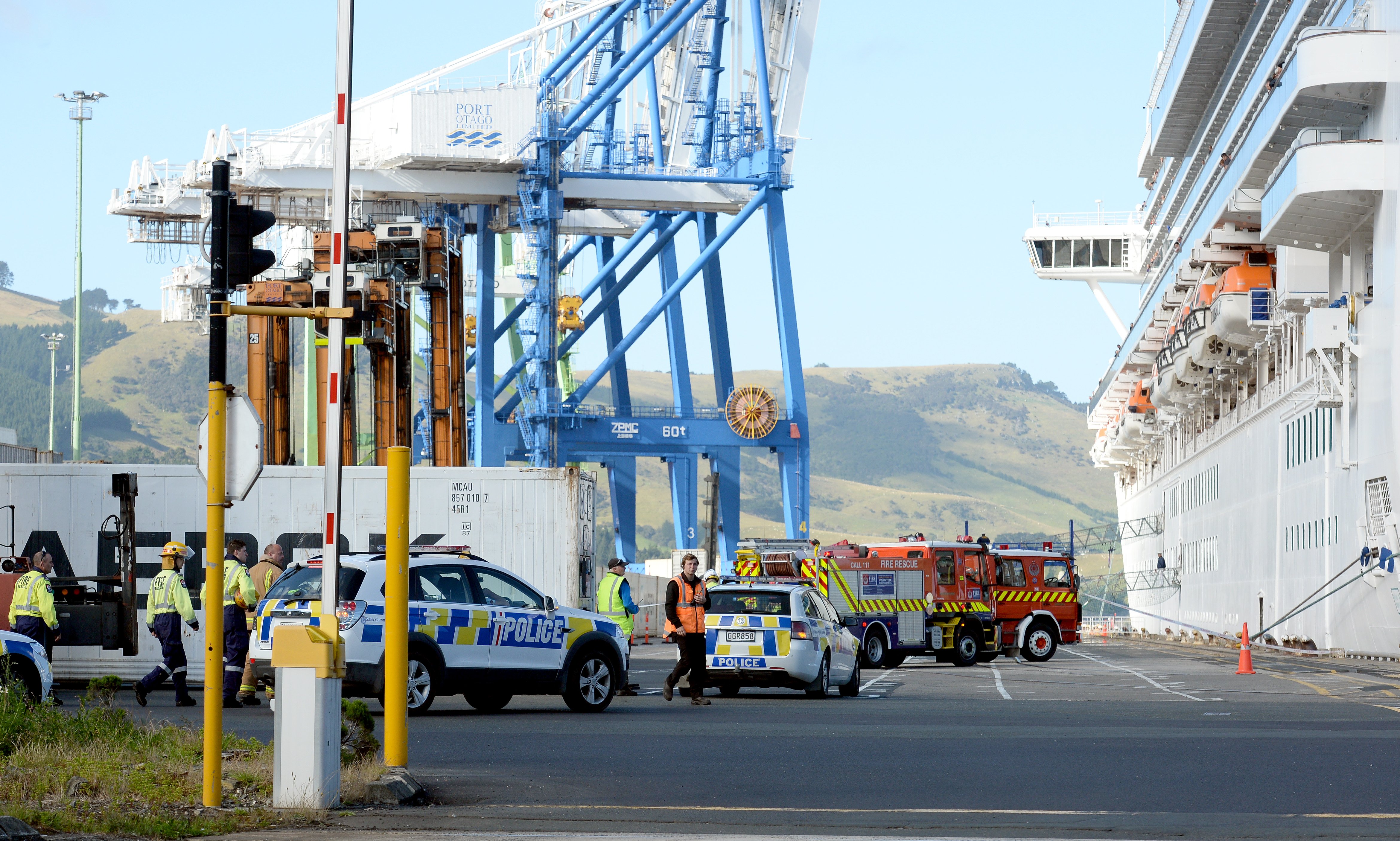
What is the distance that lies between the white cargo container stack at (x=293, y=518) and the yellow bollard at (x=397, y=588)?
11560 millimetres

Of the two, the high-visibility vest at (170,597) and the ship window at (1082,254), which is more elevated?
the ship window at (1082,254)

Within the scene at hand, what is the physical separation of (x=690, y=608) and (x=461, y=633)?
10.4ft

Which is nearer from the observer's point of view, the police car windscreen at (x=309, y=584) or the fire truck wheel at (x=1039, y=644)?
the police car windscreen at (x=309, y=584)

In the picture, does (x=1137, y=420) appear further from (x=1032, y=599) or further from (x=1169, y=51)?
(x=1032, y=599)

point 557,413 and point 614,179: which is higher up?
point 614,179

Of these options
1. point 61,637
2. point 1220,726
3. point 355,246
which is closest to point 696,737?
point 1220,726

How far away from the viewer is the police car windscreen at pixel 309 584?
15141 mm

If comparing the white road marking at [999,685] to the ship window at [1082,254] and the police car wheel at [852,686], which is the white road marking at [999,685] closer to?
the police car wheel at [852,686]

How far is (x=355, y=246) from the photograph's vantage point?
29.0 m

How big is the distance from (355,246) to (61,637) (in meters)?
10.6

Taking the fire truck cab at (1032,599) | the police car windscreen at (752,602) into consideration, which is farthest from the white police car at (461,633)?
the fire truck cab at (1032,599)

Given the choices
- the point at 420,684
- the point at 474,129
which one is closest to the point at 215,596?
the point at 420,684

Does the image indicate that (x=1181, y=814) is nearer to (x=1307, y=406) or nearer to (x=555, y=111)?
(x=1307, y=406)

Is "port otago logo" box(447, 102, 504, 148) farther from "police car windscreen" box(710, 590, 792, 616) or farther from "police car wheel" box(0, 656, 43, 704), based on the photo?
"police car wheel" box(0, 656, 43, 704)
